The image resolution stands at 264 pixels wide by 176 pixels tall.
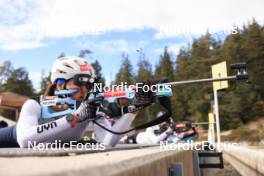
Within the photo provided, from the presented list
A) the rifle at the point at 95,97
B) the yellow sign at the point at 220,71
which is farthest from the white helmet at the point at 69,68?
the yellow sign at the point at 220,71

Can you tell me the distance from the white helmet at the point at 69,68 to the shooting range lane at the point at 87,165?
1585mm

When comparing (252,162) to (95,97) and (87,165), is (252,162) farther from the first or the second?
(87,165)

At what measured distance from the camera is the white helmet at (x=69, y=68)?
384 cm

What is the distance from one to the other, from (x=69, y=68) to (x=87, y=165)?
264 centimetres

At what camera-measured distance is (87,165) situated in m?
1.28

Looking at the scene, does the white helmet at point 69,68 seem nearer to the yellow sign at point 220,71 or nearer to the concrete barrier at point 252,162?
the concrete barrier at point 252,162

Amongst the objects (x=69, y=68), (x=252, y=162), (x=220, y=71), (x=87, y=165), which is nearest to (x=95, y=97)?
(x=69, y=68)

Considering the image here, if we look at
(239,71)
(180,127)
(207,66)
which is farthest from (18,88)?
(239,71)

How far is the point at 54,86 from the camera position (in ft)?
12.7

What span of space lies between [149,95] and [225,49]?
68.0 metres

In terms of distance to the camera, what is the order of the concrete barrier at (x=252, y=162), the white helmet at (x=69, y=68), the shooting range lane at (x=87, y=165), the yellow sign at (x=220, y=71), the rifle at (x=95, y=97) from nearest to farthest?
the shooting range lane at (x=87, y=165) → the rifle at (x=95, y=97) → the white helmet at (x=69, y=68) → the concrete barrier at (x=252, y=162) → the yellow sign at (x=220, y=71)

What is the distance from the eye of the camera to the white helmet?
384 centimetres

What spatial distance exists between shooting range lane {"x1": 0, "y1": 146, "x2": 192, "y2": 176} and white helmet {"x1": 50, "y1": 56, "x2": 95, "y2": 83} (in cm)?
158

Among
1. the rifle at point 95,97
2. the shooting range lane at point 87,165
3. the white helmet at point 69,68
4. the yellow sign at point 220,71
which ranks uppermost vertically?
the yellow sign at point 220,71
